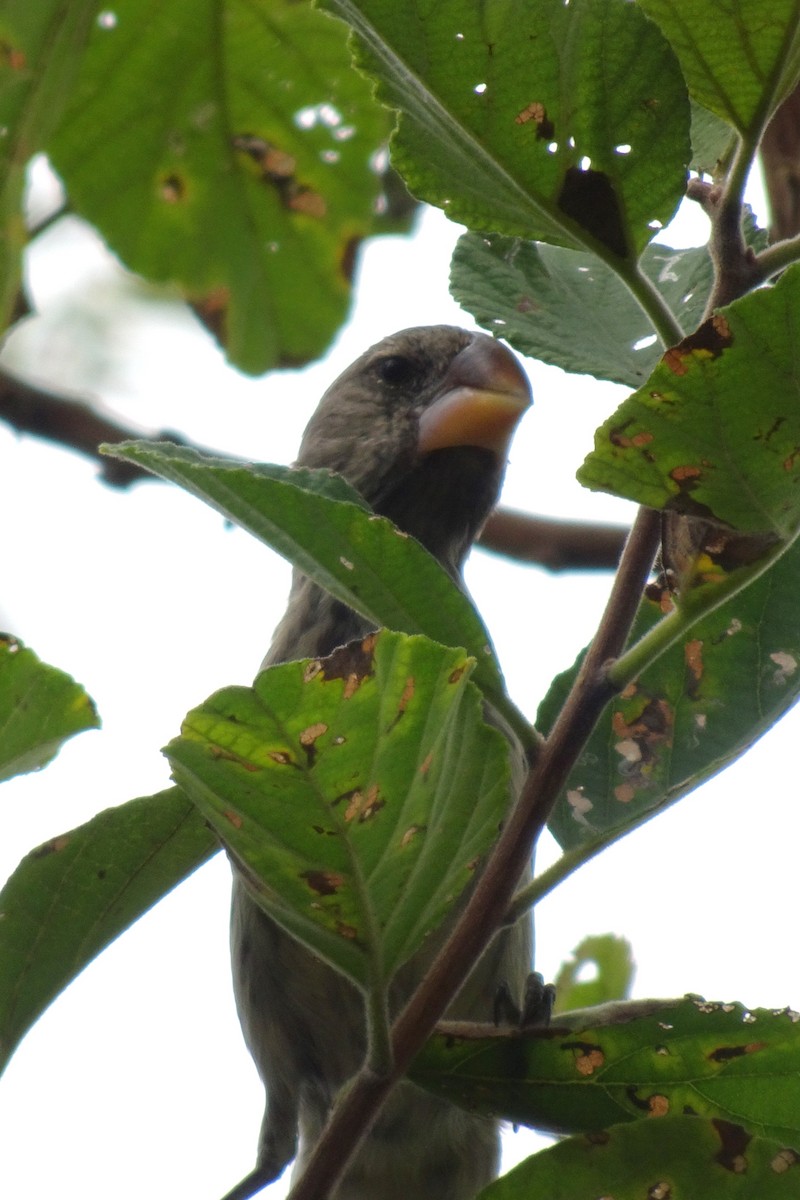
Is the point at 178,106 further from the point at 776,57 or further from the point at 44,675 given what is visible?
the point at 776,57

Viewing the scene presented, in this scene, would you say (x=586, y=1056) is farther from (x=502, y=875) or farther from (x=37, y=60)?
(x=37, y=60)

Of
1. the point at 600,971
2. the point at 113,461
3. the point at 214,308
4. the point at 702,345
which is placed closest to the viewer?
the point at 702,345

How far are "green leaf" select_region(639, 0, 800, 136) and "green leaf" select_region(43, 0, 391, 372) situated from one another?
1.70 metres

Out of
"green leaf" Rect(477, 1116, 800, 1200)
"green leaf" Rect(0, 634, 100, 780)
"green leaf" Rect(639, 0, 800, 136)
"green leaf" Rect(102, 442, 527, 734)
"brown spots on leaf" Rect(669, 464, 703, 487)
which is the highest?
"green leaf" Rect(639, 0, 800, 136)

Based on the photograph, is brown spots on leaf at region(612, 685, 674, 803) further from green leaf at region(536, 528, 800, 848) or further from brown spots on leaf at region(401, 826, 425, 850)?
brown spots on leaf at region(401, 826, 425, 850)

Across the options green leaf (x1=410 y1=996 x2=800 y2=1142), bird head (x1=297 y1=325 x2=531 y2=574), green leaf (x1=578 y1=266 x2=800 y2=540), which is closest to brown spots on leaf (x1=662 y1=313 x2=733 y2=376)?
green leaf (x1=578 y1=266 x2=800 y2=540)

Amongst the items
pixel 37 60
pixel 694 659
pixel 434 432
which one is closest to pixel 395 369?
pixel 434 432

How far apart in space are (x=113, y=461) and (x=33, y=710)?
1.98 meters

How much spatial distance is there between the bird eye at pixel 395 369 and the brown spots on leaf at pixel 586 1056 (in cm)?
218

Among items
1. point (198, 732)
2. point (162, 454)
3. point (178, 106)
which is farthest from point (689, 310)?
point (178, 106)

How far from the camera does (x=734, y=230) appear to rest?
44.4 inches

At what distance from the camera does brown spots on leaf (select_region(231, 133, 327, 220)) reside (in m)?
2.96

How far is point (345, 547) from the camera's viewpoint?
120 cm

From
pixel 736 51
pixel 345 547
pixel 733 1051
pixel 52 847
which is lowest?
pixel 733 1051
